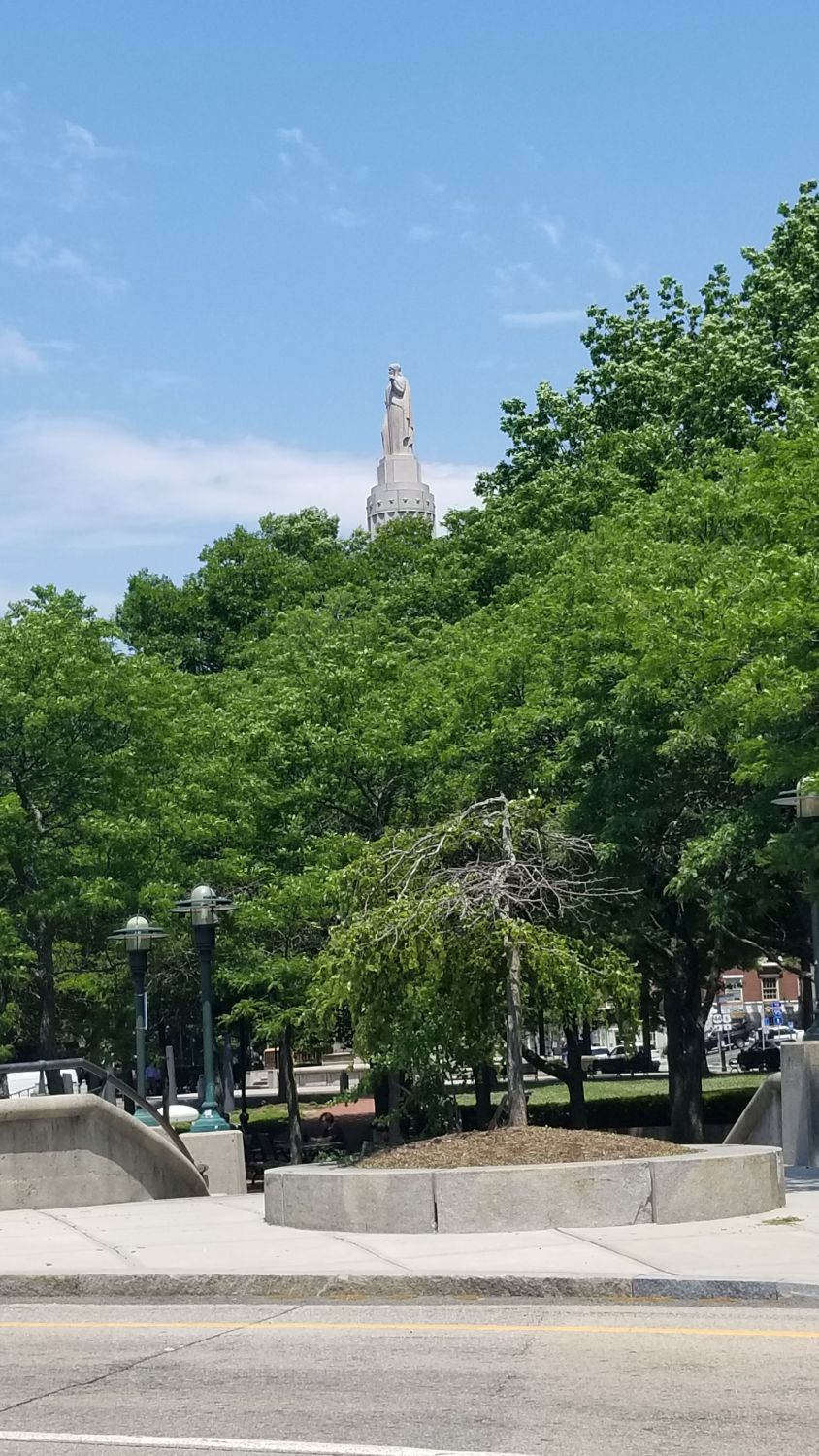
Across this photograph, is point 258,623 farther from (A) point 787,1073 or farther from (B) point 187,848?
(A) point 787,1073

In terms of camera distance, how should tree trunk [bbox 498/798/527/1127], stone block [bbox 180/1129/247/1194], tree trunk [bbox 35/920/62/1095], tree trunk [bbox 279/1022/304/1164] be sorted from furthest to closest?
tree trunk [bbox 35/920/62/1095]
tree trunk [bbox 279/1022/304/1164]
stone block [bbox 180/1129/247/1194]
tree trunk [bbox 498/798/527/1127]

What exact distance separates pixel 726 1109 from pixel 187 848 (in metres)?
12.3

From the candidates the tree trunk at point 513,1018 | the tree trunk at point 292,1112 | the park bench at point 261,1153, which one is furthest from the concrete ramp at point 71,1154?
the park bench at point 261,1153

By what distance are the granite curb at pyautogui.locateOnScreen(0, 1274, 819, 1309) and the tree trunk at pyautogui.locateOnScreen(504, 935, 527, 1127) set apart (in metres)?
3.89

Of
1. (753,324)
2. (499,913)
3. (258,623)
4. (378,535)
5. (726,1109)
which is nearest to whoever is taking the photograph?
(499,913)

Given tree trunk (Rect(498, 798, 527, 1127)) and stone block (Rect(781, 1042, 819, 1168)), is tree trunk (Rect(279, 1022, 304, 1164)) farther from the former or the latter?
tree trunk (Rect(498, 798, 527, 1127))

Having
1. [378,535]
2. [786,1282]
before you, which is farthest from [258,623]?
[786,1282]

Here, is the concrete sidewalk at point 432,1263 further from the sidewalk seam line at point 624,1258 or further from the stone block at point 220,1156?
the stone block at point 220,1156

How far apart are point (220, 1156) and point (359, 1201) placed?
8.31 meters

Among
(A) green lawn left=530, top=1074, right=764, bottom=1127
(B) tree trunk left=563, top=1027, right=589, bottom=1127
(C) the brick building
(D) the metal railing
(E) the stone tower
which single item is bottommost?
(C) the brick building

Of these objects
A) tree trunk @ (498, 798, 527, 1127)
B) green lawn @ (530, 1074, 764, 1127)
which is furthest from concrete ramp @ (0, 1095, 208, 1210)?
green lawn @ (530, 1074, 764, 1127)

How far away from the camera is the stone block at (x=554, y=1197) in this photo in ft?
43.3

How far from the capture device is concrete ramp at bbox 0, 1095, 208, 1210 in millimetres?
17391

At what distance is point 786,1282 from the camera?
1044 cm
